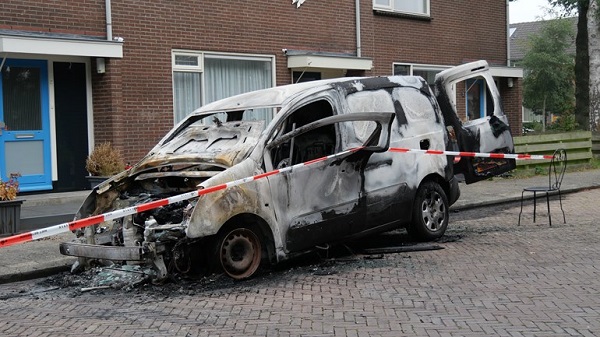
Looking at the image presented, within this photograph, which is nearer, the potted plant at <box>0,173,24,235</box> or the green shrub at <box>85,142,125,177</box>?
the potted plant at <box>0,173,24,235</box>

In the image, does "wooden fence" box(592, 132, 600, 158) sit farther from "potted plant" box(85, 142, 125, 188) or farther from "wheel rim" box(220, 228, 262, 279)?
"wheel rim" box(220, 228, 262, 279)

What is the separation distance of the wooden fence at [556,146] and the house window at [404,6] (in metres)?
4.11

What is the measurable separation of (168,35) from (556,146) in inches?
414

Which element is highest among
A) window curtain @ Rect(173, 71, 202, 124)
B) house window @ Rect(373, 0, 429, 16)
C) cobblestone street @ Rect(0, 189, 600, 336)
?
house window @ Rect(373, 0, 429, 16)

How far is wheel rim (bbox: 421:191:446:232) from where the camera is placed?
30.2ft

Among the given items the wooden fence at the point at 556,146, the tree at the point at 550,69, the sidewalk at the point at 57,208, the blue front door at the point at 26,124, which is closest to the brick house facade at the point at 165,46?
the blue front door at the point at 26,124

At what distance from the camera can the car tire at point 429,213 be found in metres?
9.05

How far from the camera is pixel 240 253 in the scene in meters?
7.30

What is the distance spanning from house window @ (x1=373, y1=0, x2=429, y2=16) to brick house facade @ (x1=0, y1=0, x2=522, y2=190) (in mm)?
94

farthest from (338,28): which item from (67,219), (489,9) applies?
(67,219)

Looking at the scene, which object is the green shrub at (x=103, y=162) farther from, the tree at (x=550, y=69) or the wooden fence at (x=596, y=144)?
the tree at (x=550, y=69)

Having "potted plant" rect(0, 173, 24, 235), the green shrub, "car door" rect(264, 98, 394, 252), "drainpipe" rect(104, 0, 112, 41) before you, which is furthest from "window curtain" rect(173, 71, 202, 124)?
"car door" rect(264, 98, 394, 252)

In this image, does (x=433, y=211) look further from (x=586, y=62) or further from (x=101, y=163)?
(x=586, y=62)

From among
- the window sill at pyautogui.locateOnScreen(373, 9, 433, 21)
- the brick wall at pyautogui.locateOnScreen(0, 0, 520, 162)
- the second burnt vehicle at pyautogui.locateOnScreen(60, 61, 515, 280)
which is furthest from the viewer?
the window sill at pyautogui.locateOnScreen(373, 9, 433, 21)
